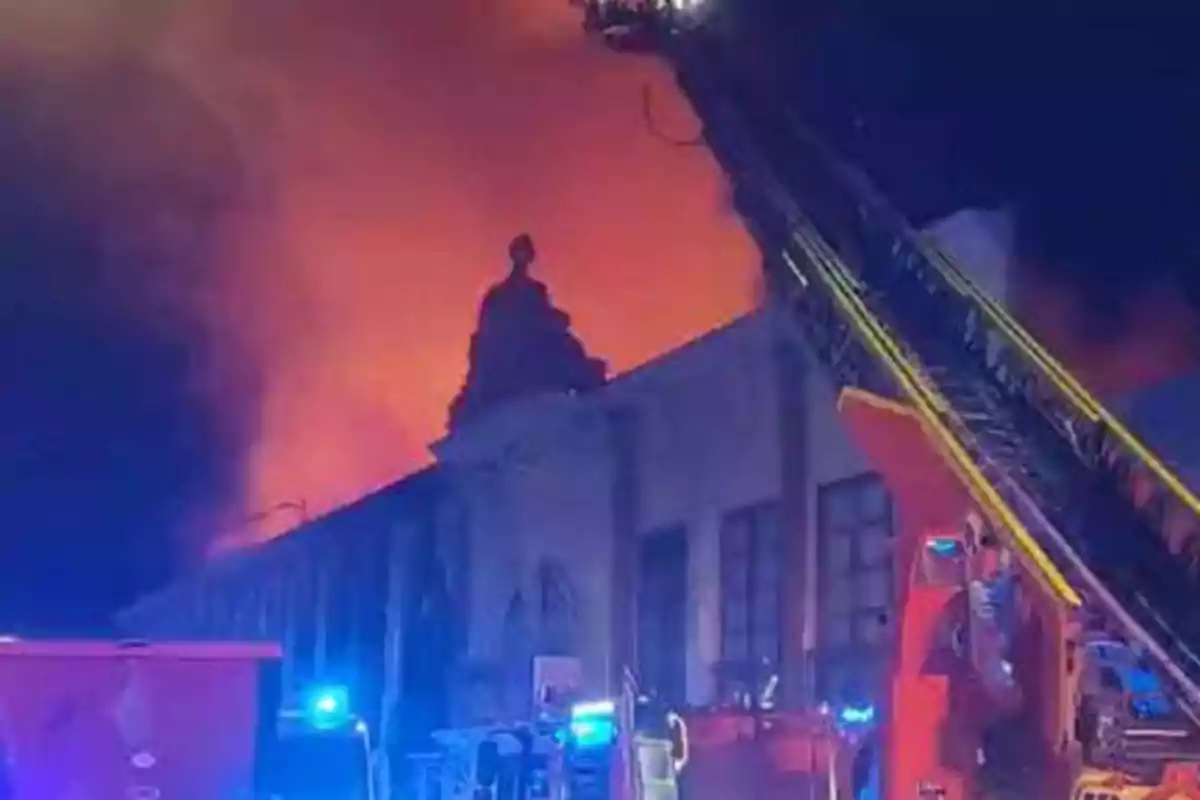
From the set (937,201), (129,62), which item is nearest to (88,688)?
(937,201)

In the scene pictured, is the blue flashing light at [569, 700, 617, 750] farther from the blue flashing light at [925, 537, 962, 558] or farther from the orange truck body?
the blue flashing light at [925, 537, 962, 558]

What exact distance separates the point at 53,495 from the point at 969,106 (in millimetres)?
16413

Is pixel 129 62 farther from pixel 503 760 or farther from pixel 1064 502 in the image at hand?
pixel 1064 502

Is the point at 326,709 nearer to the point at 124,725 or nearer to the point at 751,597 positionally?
the point at 124,725

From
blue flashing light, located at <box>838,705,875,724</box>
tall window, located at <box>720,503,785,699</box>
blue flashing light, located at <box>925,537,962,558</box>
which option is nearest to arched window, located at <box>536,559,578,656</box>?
tall window, located at <box>720,503,785,699</box>

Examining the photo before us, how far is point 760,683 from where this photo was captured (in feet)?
51.5

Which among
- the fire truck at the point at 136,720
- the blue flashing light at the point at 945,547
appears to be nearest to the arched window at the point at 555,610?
the fire truck at the point at 136,720

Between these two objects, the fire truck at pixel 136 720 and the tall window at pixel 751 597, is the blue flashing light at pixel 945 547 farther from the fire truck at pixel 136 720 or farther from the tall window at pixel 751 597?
the tall window at pixel 751 597

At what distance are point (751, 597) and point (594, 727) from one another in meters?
3.62

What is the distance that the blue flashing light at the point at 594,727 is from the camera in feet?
42.0

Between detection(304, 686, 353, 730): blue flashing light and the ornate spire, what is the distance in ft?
36.1

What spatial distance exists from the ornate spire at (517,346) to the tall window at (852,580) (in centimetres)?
928

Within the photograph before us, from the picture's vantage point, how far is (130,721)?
376 inches

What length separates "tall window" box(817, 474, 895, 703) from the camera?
14141 mm
